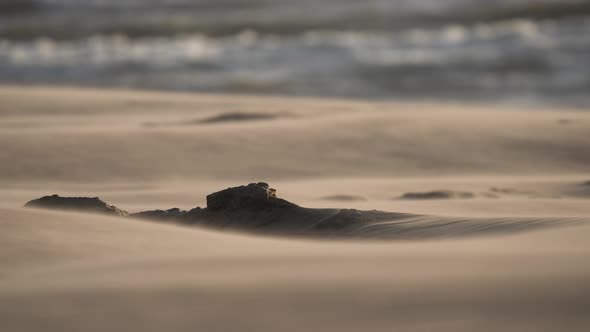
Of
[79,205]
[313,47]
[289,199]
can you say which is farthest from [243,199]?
[313,47]

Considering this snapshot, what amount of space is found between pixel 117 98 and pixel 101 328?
6.56 m

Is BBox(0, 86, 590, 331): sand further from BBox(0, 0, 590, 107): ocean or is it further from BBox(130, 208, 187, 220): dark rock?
BBox(0, 0, 590, 107): ocean

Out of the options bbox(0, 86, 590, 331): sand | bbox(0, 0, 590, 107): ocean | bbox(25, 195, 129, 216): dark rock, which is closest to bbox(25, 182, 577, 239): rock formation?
bbox(25, 195, 129, 216): dark rock

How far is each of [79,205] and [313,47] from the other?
11.2 meters

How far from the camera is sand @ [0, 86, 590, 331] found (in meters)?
1.89

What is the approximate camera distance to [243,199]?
11.0 ft

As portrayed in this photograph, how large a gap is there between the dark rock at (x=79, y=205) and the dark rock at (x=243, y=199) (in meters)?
0.33

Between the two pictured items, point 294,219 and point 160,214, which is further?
point 160,214

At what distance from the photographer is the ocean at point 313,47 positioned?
11.8m

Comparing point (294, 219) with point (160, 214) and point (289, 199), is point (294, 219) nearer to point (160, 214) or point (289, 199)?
point (160, 214)

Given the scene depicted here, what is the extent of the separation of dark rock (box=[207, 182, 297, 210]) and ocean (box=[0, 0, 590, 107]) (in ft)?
24.9

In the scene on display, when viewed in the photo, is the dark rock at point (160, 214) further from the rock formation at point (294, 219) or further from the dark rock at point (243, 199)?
the dark rock at point (243, 199)

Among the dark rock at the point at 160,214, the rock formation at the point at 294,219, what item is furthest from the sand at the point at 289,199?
the dark rock at the point at 160,214

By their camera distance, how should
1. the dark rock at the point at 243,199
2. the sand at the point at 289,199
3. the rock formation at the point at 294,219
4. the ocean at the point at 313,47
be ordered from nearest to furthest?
1. the sand at the point at 289,199
2. the rock formation at the point at 294,219
3. the dark rock at the point at 243,199
4. the ocean at the point at 313,47
